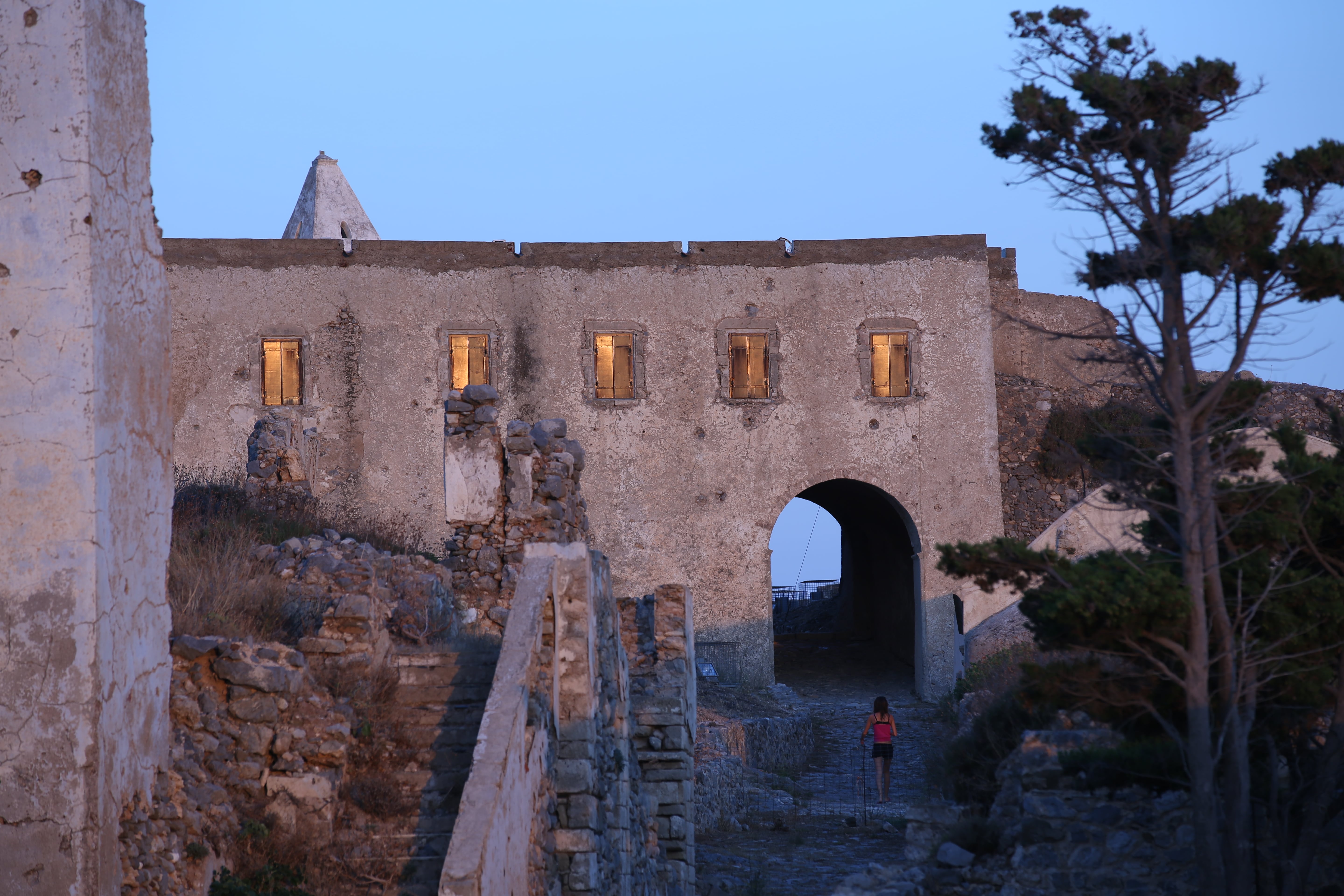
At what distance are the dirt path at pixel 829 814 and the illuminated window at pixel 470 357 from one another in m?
7.36

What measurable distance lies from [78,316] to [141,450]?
2.55 ft

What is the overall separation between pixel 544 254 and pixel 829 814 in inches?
421

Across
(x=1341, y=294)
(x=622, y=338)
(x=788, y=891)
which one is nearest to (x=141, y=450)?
(x=1341, y=294)

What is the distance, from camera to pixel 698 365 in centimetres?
2125

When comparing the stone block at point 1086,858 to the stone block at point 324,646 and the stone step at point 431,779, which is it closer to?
the stone step at point 431,779

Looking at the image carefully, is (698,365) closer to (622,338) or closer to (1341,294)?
(622,338)

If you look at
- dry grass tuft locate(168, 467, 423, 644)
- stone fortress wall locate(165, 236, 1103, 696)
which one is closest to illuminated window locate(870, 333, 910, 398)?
stone fortress wall locate(165, 236, 1103, 696)

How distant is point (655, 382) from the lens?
69.7 feet

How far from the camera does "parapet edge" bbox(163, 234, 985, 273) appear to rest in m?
21.3

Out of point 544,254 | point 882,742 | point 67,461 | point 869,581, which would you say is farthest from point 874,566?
point 67,461

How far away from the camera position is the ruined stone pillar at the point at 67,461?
5.89 meters

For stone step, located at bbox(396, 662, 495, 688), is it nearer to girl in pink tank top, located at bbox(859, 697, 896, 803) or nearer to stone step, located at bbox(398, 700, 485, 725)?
stone step, located at bbox(398, 700, 485, 725)

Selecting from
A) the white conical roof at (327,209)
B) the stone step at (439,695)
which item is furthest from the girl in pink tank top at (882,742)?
the white conical roof at (327,209)

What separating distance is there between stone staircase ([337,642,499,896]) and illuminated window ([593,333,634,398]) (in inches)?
486
